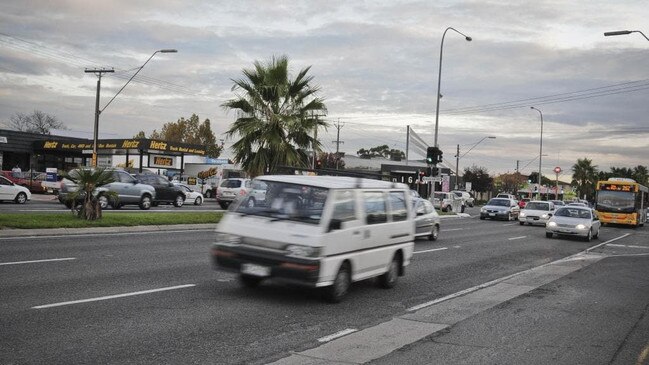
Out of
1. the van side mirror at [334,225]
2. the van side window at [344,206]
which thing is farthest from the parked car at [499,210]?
the van side mirror at [334,225]

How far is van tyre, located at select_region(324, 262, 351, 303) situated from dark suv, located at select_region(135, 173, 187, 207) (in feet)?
75.0

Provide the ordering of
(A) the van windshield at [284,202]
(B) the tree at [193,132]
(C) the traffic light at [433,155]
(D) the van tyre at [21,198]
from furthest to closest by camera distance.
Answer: (B) the tree at [193,132], (C) the traffic light at [433,155], (D) the van tyre at [21,198], (A) the van windshield at [284,202]

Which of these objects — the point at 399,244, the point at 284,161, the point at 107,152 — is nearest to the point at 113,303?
the point at 399,244

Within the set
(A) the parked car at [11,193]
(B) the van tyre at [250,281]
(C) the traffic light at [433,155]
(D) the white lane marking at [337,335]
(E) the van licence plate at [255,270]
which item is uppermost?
(C) the traffic light at [433,155]

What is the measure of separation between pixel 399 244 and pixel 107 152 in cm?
5053

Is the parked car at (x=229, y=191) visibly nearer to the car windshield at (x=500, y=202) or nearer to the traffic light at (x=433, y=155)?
the traffic light at (x=433, y=155)

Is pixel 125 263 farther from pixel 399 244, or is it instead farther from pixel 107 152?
pixel 107 152

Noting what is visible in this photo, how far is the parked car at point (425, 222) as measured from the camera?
20609mm

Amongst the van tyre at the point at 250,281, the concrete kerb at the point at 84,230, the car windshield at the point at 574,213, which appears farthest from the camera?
the car windshield at the point at 574,213

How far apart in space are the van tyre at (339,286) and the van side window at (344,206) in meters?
0.70

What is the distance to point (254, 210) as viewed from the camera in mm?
9188

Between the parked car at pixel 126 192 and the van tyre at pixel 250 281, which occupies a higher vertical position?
the parked car at pixel 126 192

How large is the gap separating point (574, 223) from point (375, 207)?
57.3 ft

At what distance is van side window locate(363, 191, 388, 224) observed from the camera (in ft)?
31.8
